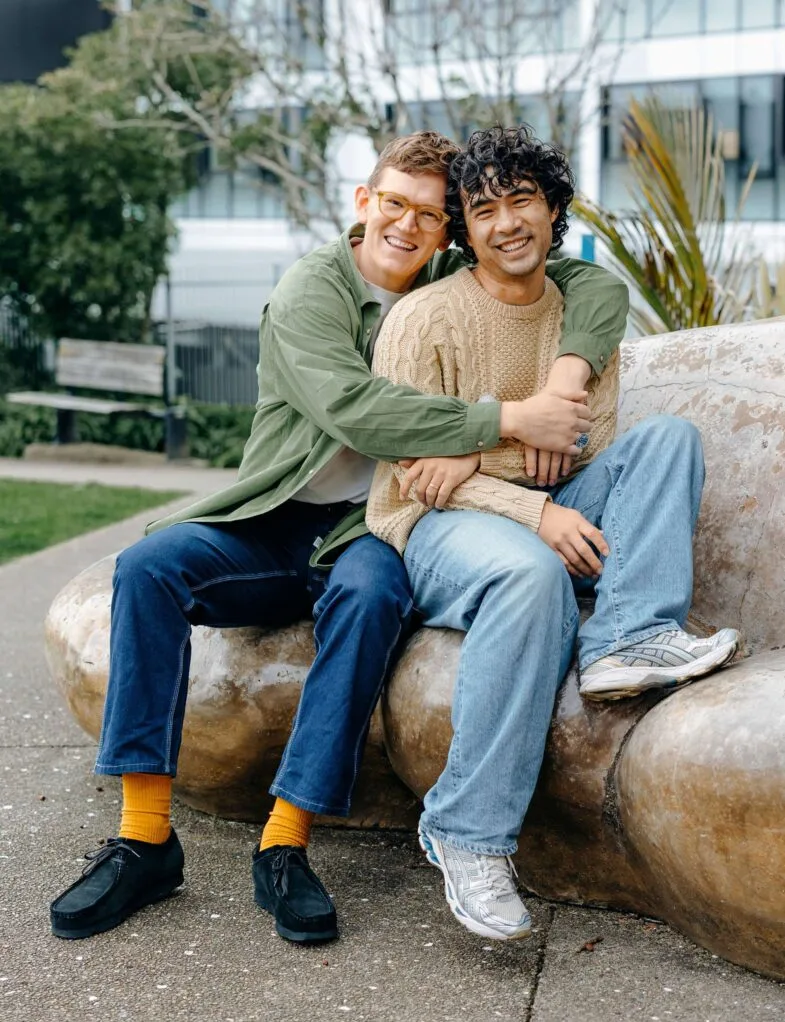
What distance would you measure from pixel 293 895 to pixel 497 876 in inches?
17.8

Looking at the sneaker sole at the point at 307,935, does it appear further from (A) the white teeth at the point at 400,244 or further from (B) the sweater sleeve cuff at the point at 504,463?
(A) the white teeth at the point at 400,244

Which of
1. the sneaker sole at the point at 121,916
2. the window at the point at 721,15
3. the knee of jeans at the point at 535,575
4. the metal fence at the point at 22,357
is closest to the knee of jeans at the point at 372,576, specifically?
the knee of jeans at the point at 535,575

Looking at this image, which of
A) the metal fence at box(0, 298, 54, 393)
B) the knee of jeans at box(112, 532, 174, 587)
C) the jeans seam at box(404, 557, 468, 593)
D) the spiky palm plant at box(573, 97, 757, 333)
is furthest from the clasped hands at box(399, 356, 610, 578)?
the metal fence at box(0, 298, 54, 393)

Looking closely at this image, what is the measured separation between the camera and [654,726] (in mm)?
2750

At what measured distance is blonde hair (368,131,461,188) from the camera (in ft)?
10.9

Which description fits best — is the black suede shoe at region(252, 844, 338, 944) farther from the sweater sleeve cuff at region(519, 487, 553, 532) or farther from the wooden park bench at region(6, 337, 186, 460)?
the wooden park bench at region(6, 337, 186, 460)

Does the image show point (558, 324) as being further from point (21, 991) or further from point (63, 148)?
point (63, 148)

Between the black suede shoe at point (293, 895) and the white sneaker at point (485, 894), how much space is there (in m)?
0.28

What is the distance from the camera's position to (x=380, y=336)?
3.26 metres

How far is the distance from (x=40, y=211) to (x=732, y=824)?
10742 millimetres

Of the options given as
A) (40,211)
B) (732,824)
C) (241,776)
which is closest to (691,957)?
(732,824)

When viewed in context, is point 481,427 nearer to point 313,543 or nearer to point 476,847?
point 313,543

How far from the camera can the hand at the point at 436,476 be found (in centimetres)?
311

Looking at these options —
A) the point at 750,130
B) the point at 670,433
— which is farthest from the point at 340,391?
the point at 750,130
